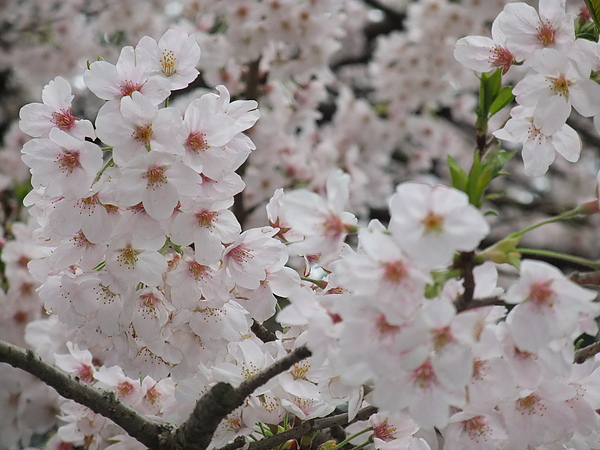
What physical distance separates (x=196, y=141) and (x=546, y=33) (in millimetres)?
785

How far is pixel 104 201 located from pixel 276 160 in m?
2.61

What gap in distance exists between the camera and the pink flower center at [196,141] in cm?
131

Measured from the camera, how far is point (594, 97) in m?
1.37

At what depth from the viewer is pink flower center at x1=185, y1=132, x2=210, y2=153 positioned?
4.29 feet

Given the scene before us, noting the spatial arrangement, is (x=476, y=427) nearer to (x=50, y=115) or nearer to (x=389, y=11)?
(x=50, y=115)

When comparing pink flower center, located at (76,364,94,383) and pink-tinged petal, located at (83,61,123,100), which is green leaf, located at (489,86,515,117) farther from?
pink flower center, located at (76,364,94,383)

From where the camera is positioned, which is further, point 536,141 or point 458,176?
point 536,141

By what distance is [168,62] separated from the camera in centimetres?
143

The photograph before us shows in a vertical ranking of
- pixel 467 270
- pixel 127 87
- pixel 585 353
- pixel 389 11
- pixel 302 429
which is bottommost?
pixel 389 11

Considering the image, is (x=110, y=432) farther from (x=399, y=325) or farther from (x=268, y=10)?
(x=268, y=10)

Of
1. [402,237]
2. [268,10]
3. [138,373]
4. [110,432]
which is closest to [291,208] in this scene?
[402,237]

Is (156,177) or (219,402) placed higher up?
(156,177)

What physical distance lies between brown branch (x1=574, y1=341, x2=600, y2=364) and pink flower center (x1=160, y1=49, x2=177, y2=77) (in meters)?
1.01

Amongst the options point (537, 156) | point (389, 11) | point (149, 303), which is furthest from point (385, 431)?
point (389, 11)
